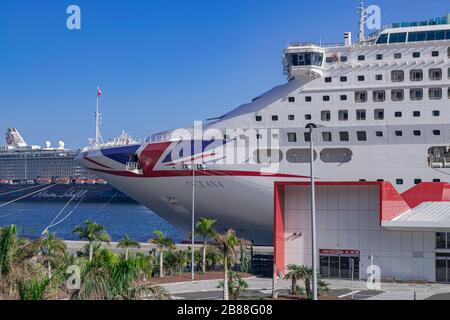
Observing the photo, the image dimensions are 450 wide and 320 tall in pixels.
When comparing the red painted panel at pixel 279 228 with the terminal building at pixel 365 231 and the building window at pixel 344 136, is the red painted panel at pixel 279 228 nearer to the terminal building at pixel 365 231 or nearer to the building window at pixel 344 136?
the terminal building at pixel 365 231

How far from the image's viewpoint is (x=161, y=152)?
127 feet

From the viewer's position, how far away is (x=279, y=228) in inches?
1215

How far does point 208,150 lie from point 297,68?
23.3 ft

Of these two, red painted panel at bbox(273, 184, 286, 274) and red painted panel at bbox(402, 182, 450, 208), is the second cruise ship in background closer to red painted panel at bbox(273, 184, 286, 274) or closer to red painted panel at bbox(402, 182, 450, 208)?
red painted panel at bbox(402, 182, 450, 208)

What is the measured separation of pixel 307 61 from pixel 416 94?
21.2ft

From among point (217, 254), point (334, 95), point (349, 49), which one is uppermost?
Answer: point (349, 49)

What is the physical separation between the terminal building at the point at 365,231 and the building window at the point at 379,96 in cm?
655

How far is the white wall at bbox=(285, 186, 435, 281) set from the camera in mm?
29547

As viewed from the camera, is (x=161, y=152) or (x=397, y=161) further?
(x=161, y=152)

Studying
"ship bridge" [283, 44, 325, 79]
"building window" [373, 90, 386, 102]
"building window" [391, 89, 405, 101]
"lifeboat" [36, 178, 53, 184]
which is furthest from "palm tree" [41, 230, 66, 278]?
"lifeboat" [36, 178, 53, 184]

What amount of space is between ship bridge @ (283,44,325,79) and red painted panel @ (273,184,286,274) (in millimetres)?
9143
